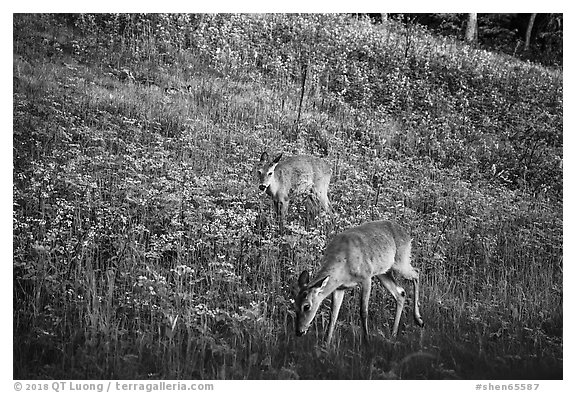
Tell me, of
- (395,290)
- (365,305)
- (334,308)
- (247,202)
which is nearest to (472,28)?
(247,202)

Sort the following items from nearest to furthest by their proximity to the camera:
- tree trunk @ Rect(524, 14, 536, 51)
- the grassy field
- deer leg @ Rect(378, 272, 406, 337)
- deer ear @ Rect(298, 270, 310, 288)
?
deer ear @ Rect(298, 270, 310, 288) → the grassy field → deer leg @ Rect(378, 272, 406, 337) → tree trunk @ Rect(524, 14, 536, 51)

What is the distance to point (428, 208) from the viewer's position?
7855mm

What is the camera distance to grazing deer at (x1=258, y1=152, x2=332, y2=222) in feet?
26.9

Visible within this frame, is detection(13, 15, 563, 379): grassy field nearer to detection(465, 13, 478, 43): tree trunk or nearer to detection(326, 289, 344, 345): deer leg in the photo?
detection(326, 289, 344, 345): deer leg

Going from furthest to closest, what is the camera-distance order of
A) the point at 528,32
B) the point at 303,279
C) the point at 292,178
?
1. the point at 528,32
2. the point at 292,178
3. the point at 303,279

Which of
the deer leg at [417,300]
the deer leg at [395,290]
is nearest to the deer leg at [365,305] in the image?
the deer leg at [395,290]

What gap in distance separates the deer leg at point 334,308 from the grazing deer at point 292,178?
56.5 inches

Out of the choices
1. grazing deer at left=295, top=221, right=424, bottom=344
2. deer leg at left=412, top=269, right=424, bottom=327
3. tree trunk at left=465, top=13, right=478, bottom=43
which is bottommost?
deer leg at left=412, top=269, right=424, bottom=327

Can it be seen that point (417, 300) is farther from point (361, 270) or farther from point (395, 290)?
point (361, 270)

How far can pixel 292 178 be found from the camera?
866cm

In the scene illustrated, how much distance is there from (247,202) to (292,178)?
0.81m

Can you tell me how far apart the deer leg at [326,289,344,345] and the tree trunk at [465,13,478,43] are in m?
3.91

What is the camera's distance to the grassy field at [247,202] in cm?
661

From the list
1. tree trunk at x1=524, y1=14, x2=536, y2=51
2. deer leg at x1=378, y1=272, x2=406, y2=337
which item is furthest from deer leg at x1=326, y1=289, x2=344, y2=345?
tree trunk at x1=524, y1=14, x2=536, y2=51
